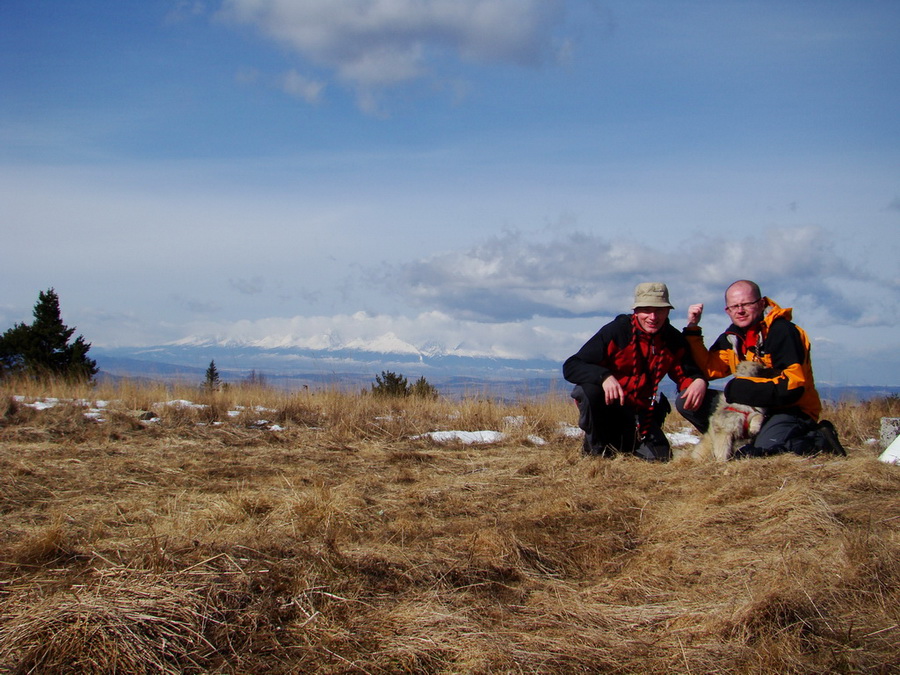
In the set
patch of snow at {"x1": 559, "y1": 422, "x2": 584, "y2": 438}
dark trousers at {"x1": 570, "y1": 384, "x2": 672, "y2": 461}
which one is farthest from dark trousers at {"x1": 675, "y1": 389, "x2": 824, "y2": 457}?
patch of snow at {"x1": 559, "y1": 422, "x2": 584, "y2": 438}

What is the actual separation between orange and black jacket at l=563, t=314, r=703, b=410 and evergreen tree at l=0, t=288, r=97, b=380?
17717 mm

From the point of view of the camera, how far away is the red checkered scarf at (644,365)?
5.60m

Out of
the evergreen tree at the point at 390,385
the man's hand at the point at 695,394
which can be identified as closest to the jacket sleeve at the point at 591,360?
the man's hand at the point at 695,394

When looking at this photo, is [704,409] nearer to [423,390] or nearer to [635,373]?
[635,373]

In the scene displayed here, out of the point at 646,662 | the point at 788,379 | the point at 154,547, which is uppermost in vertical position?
the point at 788,379

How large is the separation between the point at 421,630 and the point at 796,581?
147cm

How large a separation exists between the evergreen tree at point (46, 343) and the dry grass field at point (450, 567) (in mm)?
16213

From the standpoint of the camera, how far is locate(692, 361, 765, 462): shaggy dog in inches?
212

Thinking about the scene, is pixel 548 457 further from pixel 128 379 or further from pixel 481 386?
pixel 128 379

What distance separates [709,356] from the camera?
566cm

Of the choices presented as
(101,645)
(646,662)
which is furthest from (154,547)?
(646,662)

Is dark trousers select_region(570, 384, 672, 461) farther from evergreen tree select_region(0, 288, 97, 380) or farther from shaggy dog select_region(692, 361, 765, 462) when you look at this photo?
evergreen tree select_region(0, 288, 97, 380)

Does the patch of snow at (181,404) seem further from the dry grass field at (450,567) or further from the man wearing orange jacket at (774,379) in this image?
the man wearing orange jacket at (774,379)

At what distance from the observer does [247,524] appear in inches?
142
